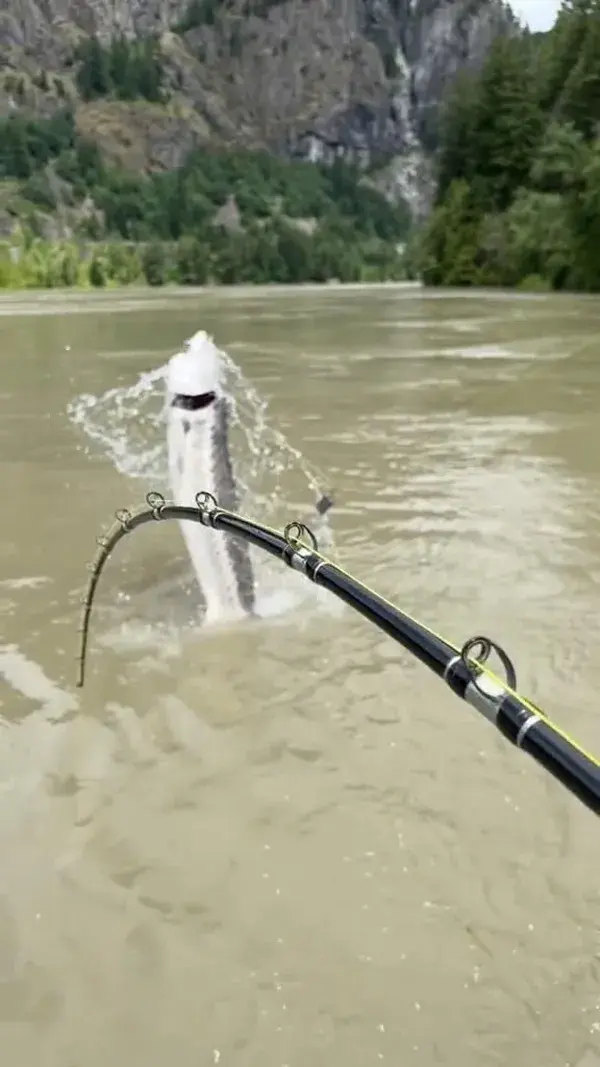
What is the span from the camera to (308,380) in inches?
599

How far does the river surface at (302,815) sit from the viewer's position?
2.61m

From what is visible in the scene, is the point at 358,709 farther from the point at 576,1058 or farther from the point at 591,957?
the point at 576,1058

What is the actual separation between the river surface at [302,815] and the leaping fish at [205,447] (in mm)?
333

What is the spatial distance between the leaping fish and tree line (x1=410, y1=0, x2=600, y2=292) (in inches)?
1455

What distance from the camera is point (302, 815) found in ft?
11.5

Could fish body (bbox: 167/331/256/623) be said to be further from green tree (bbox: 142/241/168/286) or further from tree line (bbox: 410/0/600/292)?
green tree (bbox: 142/241/168/286)

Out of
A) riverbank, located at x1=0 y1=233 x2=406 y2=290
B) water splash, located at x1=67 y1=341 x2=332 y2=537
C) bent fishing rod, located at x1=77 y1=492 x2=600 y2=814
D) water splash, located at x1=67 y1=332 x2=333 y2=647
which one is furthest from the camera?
riverbank, located at x1=0 y1=233 x2=406 y2=290

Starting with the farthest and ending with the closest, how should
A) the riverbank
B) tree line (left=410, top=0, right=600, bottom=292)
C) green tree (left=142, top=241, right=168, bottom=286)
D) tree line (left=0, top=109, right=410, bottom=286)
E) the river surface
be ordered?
tree line (left=0, top=109, right=410, bottom=286), green tree (left=142, top=241, right=168, bottom=286), the riverbank, tree line (left=410, top=0, right=600, bottom=292), the river surface

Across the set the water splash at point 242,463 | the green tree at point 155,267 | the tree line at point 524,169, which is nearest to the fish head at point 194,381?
the water splash at point 242,463

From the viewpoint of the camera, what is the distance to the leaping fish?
16.1 ft

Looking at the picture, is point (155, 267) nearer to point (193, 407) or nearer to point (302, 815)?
point (193, 407)

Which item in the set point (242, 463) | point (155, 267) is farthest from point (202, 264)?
point (242, 463)

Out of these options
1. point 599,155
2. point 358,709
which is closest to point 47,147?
point 599,155

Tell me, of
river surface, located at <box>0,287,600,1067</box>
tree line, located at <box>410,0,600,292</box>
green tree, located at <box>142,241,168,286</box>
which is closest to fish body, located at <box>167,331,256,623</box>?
river surface, located at <box>0,287,600,1067</box>
